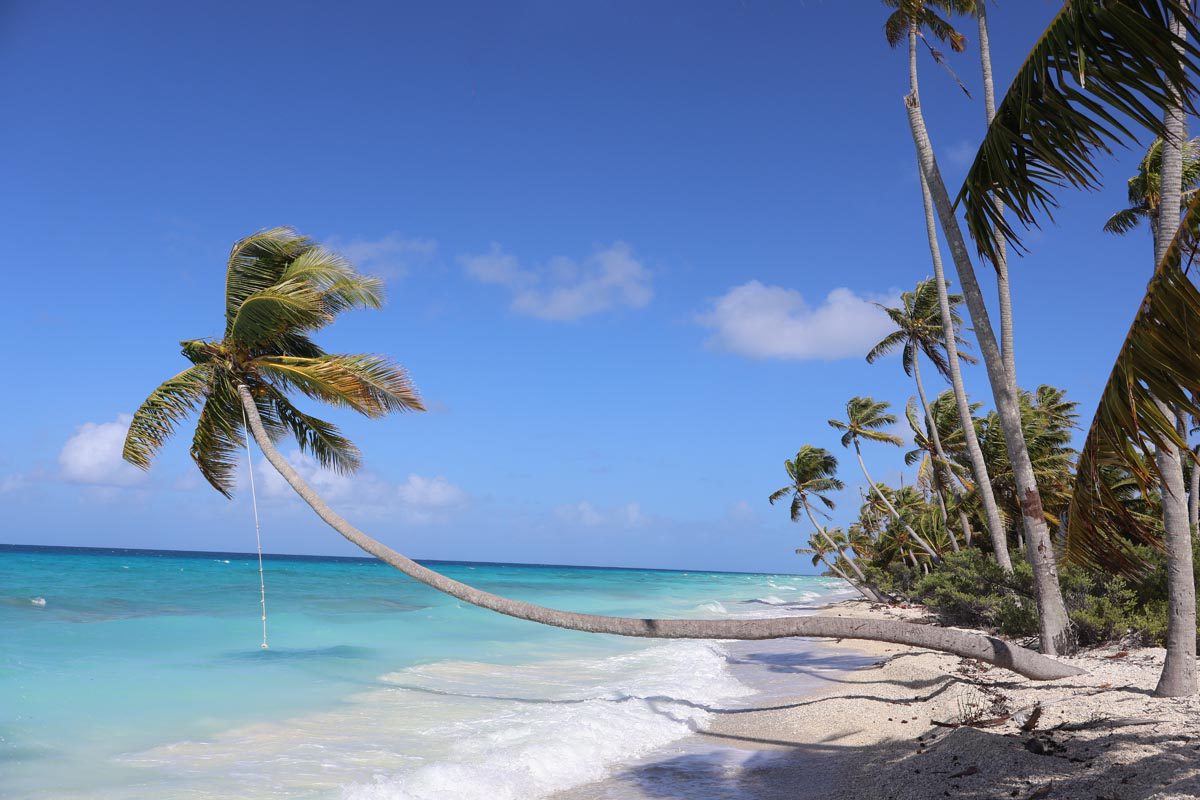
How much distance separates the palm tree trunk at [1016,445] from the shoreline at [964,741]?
604 mm

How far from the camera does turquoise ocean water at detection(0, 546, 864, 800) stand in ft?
24.7

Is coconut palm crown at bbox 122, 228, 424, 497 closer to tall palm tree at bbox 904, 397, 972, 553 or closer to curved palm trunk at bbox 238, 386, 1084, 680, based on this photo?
A: curved palm trunk at bbox 238, 386, 1084, 680

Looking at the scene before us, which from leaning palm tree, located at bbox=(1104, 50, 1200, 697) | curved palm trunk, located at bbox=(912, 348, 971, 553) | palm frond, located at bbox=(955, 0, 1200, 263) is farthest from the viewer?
curved palm trunk, located at bbox=(912, 348, 971, 553)

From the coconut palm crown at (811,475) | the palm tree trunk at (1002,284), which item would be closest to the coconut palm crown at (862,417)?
the coconut palm crown at (811,475)

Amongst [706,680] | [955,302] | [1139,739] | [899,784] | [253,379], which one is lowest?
[706,680]

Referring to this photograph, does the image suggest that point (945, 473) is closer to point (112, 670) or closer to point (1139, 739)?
point (1139, 739)

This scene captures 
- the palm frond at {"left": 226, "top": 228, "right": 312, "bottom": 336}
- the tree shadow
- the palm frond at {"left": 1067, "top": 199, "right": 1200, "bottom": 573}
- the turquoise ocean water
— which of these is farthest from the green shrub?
the palm frond at {"left": 226, "top": 228, "right": 312, "bottom": 336}

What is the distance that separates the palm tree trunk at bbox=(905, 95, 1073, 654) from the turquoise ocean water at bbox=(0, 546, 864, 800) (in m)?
4.31

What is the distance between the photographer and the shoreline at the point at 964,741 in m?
4.98

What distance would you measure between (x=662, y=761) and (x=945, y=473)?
1891 cm

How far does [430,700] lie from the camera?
11594 mm

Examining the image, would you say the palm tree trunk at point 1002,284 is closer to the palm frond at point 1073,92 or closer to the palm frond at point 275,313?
the palm frond at point 1073,92

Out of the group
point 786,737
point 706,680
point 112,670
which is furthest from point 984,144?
point 112,670

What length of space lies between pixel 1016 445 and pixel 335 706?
9967mm
